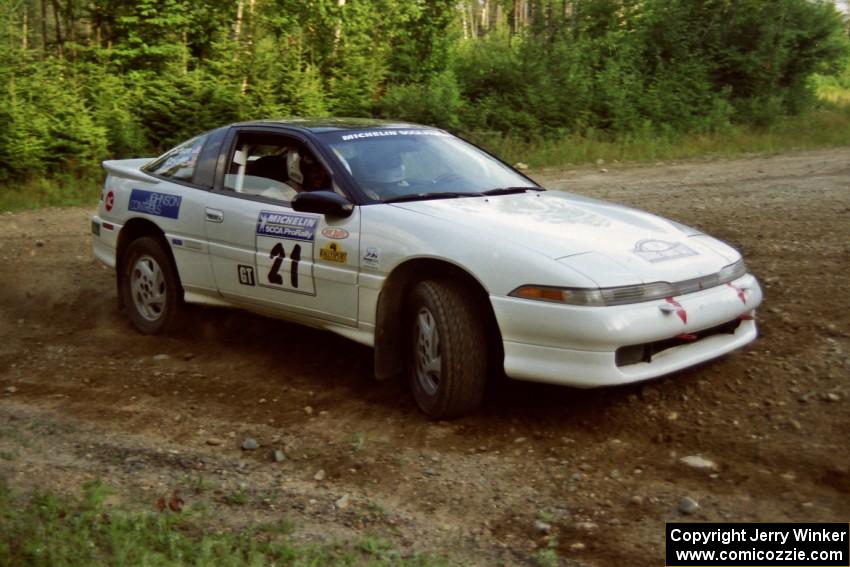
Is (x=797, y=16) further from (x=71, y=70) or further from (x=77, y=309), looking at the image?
(x=77, y=309)

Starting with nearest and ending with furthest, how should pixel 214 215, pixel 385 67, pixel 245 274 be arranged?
1. pixel 245 274
2. pixel 214 215
3. pixel 385 67

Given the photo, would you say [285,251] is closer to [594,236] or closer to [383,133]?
[383,133]

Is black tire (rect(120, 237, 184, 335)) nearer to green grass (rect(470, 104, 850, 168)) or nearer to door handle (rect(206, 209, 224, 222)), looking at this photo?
door handle (rect(206, 209, 224, 222))

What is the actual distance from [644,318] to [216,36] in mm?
13725

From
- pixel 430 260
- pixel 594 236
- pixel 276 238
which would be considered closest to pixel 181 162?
pixel 276 238

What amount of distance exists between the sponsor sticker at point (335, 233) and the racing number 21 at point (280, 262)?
0.22 m

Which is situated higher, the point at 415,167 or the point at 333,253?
the point at 415,167

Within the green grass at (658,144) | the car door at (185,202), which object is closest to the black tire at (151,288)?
the car door at (185,202)

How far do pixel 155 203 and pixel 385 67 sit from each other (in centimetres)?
1242

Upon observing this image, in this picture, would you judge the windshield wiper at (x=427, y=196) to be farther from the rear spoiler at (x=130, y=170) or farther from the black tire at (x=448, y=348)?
the rear spoiler at (x=130, y=170)

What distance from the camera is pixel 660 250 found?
4.70m

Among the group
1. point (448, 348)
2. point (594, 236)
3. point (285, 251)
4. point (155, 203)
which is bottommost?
point (448, 348)

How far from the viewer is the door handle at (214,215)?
19.3 ft

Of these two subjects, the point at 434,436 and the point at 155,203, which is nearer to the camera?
the point at 434,436
